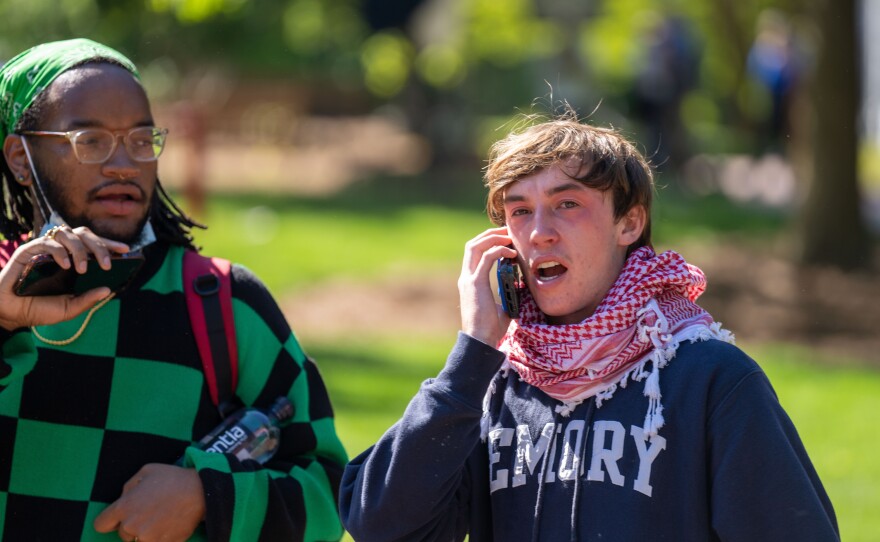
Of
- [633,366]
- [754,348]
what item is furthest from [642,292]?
[754,348]

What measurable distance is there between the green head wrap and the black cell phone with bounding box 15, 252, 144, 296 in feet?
1.79

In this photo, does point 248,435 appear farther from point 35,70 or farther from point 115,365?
point 35,70

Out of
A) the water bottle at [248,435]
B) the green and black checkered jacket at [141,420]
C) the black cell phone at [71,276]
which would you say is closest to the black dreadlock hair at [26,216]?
the green and black checkered jacket at [141,420]

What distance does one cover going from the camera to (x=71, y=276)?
3.23 m

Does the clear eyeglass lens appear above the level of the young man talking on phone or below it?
above

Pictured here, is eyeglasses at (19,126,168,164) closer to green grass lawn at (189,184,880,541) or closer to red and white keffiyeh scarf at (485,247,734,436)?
red and white keffiyeh scarf at (485,247,734,436)

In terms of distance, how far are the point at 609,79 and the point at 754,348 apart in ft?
62.7

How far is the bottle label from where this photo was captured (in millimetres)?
3293

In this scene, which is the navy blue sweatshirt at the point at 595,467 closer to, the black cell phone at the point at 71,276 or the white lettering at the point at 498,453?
the white lettering at the point at 498,453

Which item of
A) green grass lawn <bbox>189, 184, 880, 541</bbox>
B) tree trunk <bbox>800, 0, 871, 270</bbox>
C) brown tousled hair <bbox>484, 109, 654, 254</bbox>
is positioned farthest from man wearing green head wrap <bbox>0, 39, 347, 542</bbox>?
tree trunk <bbox>800, 0, 871, 270</bbox>

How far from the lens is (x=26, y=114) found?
3.48 m

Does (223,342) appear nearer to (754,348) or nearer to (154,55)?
(754,348)

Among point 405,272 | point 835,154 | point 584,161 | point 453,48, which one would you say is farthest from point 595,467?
point 453,48

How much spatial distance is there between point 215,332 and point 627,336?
3.71 ft
